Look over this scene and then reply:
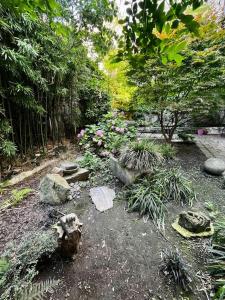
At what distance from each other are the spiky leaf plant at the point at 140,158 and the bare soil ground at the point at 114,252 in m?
0.54

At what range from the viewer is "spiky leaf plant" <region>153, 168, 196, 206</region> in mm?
2344

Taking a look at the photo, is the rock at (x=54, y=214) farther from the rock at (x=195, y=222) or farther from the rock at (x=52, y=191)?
the rock at (x=195, y=222)

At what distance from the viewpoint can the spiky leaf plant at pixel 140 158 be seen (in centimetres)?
245

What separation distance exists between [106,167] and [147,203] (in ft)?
3.87

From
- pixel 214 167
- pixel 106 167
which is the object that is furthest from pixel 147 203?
pixel 214 167

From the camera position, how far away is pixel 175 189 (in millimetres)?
2381

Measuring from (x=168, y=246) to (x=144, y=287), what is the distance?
474mm

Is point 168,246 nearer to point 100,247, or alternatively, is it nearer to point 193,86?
point 100,247

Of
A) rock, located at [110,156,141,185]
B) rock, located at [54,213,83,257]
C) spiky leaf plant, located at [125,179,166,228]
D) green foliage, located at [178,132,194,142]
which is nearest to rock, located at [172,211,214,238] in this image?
spiky leaf plant, located at [125,179,166,228]

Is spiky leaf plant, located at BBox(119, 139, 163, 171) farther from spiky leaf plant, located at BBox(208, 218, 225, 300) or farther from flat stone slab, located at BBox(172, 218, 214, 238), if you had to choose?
spiky leaf plant, located at BBox(208, 218, 225, 300)

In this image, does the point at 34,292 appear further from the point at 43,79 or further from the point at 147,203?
the point at 43,79

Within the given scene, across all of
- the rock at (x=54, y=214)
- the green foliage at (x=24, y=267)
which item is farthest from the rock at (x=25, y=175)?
the green foliage at (x=24, y=267)

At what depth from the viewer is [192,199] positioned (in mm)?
2359

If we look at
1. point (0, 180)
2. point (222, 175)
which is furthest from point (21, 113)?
point (222, 175)
